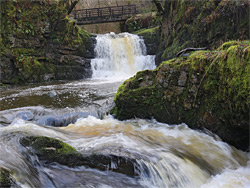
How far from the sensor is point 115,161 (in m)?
2.92

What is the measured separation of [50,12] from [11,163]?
11.8 meters

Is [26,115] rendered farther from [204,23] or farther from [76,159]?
[204,23]

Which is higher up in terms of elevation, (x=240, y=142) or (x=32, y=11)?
(x=32, y=11)

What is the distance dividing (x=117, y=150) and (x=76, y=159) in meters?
0.67

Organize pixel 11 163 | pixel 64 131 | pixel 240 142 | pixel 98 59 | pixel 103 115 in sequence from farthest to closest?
1. pixel 98 59
2. pixel 103 115
3. pixel 64 131
4. pixel 240 142
5. pixel 11 163

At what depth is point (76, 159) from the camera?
9.69 ft

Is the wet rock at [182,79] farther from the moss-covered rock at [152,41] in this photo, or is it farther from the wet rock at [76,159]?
the moss-covered rock at [152,41]

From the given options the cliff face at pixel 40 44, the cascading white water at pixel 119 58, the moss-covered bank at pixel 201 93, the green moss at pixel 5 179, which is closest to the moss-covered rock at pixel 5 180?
the green moss at pixel 5 179

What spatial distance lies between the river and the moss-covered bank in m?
0.24

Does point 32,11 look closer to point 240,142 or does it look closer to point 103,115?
point 103,115

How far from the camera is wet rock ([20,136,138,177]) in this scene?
9.41 feet

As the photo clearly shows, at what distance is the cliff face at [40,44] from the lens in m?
10.9

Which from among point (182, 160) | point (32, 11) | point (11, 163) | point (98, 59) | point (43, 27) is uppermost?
point (32, 11)

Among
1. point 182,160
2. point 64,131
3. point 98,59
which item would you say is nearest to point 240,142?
point 182,160
